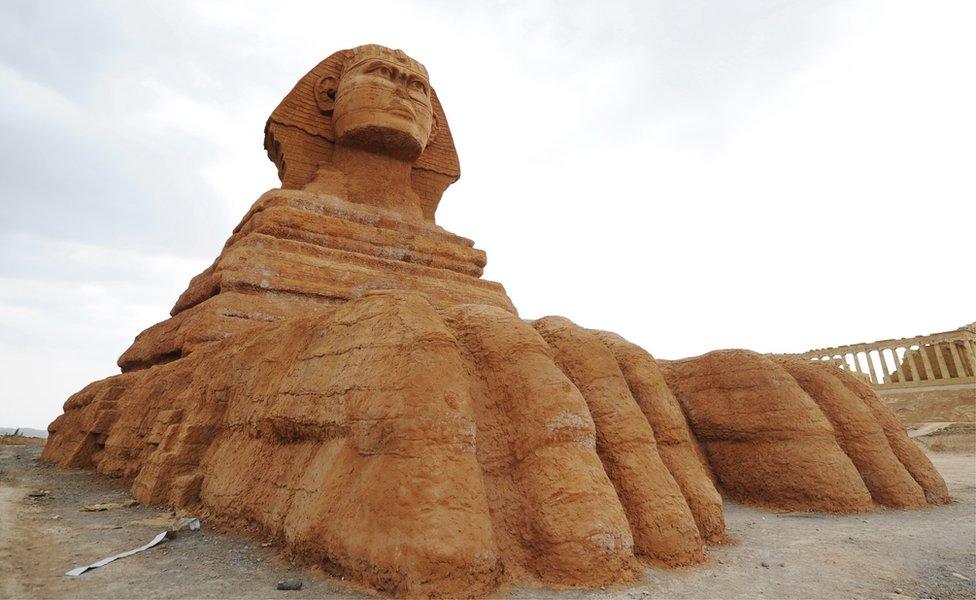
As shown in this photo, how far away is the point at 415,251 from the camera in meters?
8.80

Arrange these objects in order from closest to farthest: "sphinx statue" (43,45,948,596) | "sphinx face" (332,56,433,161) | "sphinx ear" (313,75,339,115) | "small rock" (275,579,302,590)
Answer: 1. "small rock" (275,579,302,590)
2. "sphinx statue" (43,45,948,596)
3. "sphinx face" (332,56,433,161)
4. "sphinx ear" (313,75,339,115)

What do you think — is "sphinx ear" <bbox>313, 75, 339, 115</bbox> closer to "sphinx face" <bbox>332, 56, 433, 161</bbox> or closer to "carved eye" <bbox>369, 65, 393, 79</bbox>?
"sphinx face" <bbox>332, 56, 433, 161</bbox>

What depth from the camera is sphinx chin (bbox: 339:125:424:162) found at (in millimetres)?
9391

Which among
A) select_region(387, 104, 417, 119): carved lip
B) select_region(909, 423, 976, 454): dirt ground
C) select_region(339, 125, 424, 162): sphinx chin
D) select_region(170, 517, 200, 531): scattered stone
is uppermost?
select_region(387, 104, 417, 119): carved lip

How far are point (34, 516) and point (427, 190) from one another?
871 centimetres

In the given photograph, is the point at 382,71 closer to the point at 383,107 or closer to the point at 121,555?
the point at 383,107

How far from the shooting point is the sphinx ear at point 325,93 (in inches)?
405

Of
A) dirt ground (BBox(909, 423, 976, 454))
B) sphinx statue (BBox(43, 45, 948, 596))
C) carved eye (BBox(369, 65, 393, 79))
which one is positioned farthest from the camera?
dirt ground (BBox(909, 423, 976, 454))

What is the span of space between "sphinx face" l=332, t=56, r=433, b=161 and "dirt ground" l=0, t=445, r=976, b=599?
7052 mm

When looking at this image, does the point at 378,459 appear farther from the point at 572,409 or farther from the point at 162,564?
the point at 162,564

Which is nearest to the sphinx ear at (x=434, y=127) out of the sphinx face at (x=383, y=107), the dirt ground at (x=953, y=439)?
the sphinx face at (x=383, y=107)

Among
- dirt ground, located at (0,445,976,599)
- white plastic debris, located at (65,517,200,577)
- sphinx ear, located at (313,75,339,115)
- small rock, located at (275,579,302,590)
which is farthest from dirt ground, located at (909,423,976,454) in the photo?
white plastic debris, located at (65,517,200,577)

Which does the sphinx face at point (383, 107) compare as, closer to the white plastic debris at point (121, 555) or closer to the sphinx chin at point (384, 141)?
the sphinx chin at point (384, 141)

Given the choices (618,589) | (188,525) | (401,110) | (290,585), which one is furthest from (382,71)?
(618,589)
